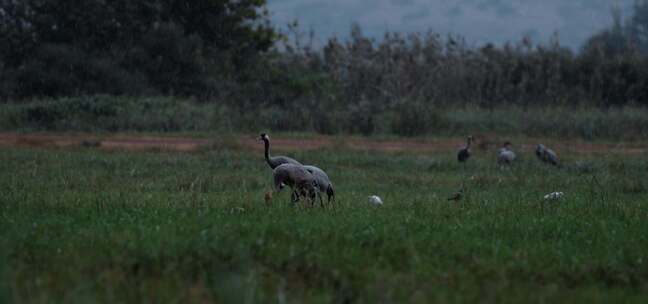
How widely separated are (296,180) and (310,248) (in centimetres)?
386

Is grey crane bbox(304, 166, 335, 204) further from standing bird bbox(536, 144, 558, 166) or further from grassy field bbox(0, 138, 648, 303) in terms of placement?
standing bird bbox(536, 144, 558, 166)

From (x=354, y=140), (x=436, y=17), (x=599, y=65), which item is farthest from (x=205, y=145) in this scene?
(x=436, y=17)

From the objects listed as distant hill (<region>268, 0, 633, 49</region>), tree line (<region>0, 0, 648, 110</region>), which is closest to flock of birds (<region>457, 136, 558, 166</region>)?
tree line (<region>0, 0, 648, 110</region>)

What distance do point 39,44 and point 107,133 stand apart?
425 inches

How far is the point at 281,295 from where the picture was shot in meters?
6.54

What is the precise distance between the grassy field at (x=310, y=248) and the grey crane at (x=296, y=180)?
1.04 ft

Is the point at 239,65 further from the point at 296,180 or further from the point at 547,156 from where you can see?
the point at 296,180

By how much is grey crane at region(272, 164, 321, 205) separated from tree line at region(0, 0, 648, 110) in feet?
74.2

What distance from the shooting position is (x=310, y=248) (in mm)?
8445

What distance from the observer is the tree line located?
3703cm

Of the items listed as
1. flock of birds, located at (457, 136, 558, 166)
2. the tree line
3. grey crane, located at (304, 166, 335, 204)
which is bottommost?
flock of birds, located at (457, 136, 558, 166)

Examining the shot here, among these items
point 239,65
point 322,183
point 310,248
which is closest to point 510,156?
point 322,183

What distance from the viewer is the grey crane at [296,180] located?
12.3 meters

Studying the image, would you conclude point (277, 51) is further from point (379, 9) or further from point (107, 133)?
point (379, 9)
